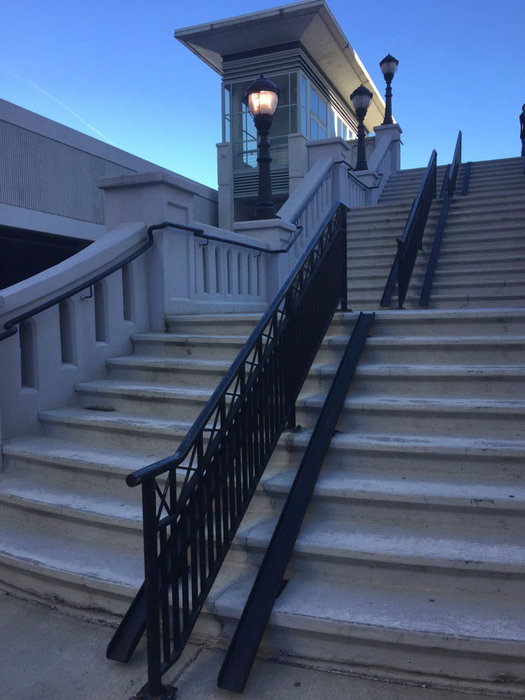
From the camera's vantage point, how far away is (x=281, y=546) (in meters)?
3.07

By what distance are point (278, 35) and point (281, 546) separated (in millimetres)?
21324

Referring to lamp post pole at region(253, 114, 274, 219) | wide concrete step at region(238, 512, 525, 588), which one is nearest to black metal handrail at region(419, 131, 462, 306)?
lamp post pole at region(253, 114, 274, 219)

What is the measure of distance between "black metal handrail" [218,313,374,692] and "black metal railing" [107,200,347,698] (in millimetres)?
222

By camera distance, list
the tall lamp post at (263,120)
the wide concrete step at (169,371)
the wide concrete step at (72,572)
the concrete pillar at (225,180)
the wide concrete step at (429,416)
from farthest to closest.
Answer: the concrete pillar at (225,180), the tall lamp post at (263,120), the wide concrete step at (169,371), the wide concrete step at (429,416), the wide concrete step at (72,572)

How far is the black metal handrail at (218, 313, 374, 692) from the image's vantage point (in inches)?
99.2

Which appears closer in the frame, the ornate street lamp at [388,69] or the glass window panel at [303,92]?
the ornate street lamp at [388,69]

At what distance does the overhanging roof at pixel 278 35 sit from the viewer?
1914 cm

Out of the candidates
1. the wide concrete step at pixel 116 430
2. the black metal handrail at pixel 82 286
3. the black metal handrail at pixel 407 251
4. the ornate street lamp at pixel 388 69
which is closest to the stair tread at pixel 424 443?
the wide concrete step at pixel 116 430

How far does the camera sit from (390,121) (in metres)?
15.4

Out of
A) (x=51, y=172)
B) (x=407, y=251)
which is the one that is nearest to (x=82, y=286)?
(x=407, y=251)

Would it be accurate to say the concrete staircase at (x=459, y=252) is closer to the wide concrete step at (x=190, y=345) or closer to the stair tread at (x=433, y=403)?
the wide concrete step at (x=190, y=345)

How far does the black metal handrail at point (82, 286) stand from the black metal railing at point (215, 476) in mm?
1762

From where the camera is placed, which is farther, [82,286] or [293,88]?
[293,88]

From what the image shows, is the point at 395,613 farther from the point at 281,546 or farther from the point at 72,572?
the point at 72,572
